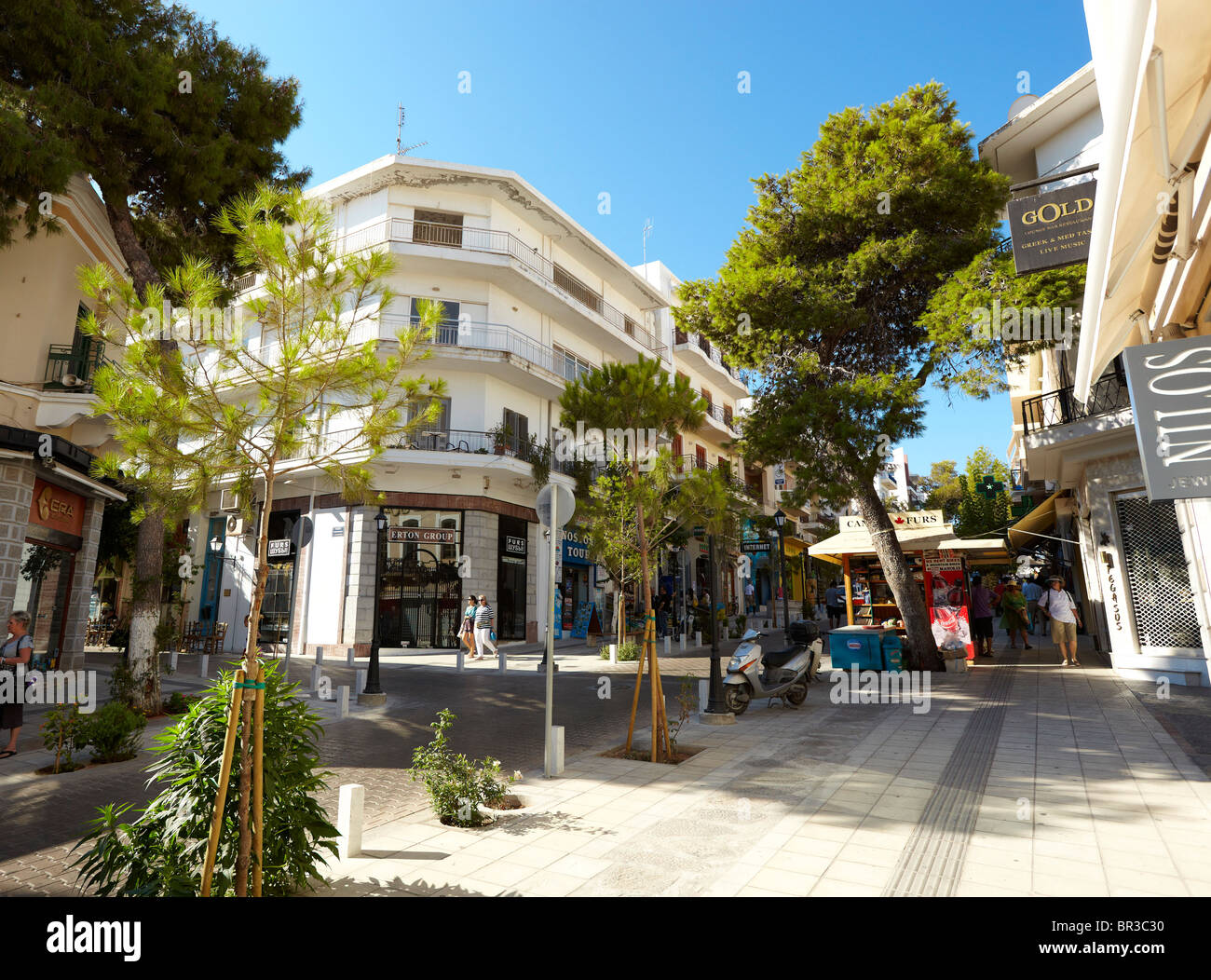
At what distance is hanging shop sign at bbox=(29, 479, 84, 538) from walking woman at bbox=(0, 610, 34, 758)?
558cm

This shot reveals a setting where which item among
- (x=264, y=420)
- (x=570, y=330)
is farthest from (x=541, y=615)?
(x=264, y=420)

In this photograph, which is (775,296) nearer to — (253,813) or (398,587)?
(253,813)

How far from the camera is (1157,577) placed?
1139 centimetres

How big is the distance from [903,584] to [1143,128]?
34.5 feet

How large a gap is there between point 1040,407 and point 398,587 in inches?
684

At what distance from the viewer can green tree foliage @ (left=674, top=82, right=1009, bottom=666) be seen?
11.9 meters

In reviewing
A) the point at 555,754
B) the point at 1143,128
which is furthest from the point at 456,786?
the point at 1143,128

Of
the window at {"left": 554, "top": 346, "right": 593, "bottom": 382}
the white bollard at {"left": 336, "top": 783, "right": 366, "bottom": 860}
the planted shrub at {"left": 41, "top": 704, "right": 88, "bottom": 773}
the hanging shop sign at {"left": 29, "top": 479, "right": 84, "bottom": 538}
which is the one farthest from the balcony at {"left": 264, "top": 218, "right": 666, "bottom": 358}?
the white bollard at {"left": 336, "top": 783, "right": 366, "bottom": 860}

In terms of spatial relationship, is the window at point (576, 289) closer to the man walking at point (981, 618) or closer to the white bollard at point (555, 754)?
the man walking at point (981, 618)

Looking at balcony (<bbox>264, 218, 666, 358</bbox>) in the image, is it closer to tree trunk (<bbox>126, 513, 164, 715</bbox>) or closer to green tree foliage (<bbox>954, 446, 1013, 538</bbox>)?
tree trunk (<bbox>126, 513, 164, 715</bbox>)

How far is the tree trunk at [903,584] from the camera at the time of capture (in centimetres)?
1281

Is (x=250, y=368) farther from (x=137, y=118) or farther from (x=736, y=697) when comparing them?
(x=137, y=118)
